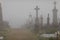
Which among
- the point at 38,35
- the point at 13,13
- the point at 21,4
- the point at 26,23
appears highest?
the point at 21,4

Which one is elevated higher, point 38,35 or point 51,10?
point 51,10

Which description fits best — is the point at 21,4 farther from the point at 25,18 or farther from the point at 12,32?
the point at 12,32

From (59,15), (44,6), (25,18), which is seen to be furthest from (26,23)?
(59,15)

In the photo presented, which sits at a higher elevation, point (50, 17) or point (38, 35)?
point (50, 17)

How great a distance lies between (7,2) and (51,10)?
787mm

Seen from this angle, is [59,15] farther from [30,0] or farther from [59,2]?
[30,0]

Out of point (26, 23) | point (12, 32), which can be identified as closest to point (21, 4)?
point (26, 23)

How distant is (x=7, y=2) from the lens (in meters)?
2.48

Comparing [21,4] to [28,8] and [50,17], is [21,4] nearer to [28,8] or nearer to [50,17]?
[28,8]

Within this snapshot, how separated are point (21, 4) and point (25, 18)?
0.26 metres

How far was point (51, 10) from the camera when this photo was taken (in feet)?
Answer: 8.29

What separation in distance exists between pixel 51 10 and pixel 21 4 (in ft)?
1.78

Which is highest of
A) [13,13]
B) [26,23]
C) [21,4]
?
[21,4]

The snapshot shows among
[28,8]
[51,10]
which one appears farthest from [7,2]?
[51,10]
